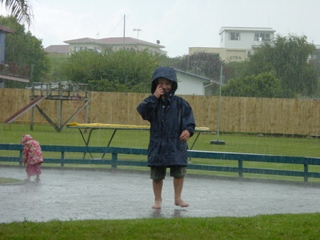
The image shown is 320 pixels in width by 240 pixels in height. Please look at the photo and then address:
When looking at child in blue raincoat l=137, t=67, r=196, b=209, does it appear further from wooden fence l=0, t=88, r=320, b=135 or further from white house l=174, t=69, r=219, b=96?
white house l=174, t=69, r=219, b=96

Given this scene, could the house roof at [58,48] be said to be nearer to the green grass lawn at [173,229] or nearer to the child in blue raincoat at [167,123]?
the child in blue raincoat at [167,123]

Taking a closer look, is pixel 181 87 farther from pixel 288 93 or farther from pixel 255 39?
pixel 255 39

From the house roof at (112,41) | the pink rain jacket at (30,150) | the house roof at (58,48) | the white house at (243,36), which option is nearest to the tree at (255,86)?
the pink rain jacket at (30,150)

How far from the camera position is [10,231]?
283 inches

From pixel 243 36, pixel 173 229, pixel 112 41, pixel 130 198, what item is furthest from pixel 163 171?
pixel 243 36

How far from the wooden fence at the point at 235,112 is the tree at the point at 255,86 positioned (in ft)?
25.2

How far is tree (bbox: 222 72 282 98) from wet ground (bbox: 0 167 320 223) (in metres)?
34.5

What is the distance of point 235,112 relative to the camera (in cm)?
4319

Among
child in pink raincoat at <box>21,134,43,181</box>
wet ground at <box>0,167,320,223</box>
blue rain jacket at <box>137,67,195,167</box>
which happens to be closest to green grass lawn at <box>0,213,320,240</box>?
wet ground at <box>0,167,320,223</box>

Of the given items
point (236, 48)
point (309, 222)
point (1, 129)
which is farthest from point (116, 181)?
point (236, 48)

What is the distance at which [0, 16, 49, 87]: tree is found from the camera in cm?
6114

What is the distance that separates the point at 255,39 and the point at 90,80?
76557 millimetres

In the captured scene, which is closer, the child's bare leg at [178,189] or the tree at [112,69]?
the child's bare leg at [178,189]

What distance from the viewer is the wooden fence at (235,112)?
4288 cm
